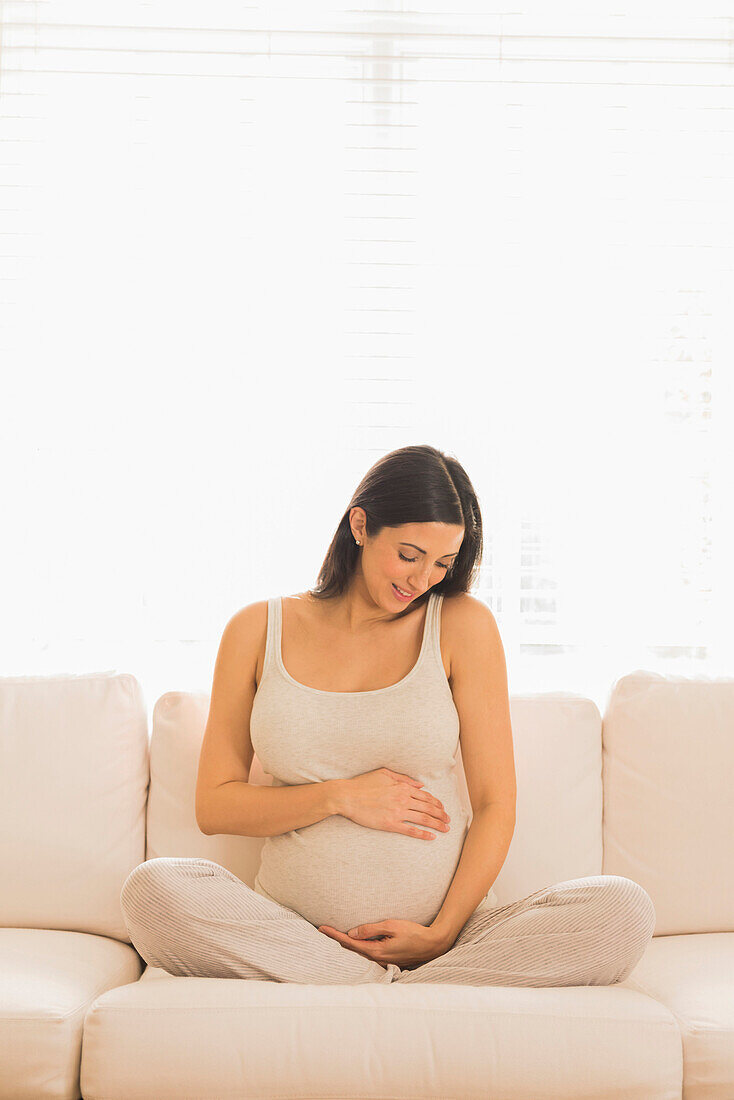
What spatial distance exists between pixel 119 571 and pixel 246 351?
0.62 metres

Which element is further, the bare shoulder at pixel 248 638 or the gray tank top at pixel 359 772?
the bare shoulder at pixel 248 638

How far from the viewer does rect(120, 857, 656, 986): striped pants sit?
1561mm

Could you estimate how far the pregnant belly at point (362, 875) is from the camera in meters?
1.72

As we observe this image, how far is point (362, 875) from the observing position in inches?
67.9

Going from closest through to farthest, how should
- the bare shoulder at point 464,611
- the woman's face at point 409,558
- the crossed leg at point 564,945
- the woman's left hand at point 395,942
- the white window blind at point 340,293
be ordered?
1. the crossed leg at point 564,945
2. the woman's left hand at point 395,942
3. the woman's face at point 409,558
4. the bare shoulder at point 464,611
5. the white window blind at point 340,293

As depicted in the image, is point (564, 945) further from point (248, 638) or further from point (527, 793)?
point (248, 638)

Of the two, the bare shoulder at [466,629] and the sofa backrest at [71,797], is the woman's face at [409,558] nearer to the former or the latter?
the bare shoulder at [466,629]

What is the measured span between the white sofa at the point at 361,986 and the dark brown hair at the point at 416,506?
34 cm

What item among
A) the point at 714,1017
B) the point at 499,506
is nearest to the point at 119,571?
the point at 499,506

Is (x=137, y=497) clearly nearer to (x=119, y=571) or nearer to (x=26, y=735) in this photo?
(x=119, y=571)

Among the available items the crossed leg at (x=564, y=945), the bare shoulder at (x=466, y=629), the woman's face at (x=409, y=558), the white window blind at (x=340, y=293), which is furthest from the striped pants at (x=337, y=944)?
the white window blind at (x=340, y=293)

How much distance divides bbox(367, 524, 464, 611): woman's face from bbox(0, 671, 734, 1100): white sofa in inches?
15.8

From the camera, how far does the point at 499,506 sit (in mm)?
2455

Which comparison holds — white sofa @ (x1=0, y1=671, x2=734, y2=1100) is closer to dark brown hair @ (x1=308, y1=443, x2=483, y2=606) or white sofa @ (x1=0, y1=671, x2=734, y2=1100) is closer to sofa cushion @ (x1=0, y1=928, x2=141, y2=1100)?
sofa cushion @ (x1=0, y1=928, x2=141, y2=1100)
